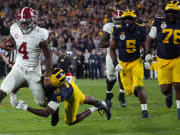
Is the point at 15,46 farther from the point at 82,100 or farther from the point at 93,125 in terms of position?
the point at 93,125

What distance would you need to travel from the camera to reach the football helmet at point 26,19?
206 inches

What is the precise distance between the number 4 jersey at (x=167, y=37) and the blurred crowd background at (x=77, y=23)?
10.1 m

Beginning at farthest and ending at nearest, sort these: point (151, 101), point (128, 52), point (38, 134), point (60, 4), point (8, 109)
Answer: point (60, 4), point (151, 101), point (8, 109), point (128, 52), point (38, 134)

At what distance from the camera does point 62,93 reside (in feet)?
16.5

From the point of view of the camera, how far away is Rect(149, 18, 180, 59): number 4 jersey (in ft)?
19.9

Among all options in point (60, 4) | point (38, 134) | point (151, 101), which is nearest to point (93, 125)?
point (38, 134)

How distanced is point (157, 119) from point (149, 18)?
14766 millimetres

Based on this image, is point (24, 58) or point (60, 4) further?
point (60, 4)

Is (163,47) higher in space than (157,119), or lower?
higher

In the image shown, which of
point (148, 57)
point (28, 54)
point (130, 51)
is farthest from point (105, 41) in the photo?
point (28, 54)

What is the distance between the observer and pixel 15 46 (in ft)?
18.1

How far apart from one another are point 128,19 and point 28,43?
70.6 inches

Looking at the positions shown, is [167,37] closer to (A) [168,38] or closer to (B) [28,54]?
(A) [168,38]

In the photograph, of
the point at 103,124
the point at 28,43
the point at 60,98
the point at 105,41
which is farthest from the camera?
the point at 105,41
